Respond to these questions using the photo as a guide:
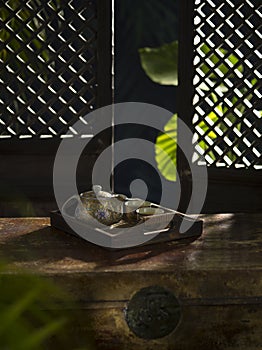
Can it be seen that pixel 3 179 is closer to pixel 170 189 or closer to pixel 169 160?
pixel 169 160

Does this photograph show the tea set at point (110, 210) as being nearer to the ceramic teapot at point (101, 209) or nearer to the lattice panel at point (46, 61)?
the ceramic teapot at point (101, 209)

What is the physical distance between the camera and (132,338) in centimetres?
209

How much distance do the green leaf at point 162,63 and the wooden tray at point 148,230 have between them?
76.8 inches

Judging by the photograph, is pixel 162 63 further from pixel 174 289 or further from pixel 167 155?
pixel 174 289

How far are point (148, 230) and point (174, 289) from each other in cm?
28

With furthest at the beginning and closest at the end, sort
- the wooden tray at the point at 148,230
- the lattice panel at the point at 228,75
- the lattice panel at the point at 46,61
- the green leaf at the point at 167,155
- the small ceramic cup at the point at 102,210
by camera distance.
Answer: the green leaf at the point at 167,155
the lattice panel at the point at 46,61
the lattice panel at the point at 228,75
the small ceramic cup at the point at 102,210
the wooden tray at the point at 148,230

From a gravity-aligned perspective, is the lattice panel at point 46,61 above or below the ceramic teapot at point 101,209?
above

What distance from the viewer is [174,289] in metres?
2.08

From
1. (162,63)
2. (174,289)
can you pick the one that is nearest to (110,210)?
(174,289)

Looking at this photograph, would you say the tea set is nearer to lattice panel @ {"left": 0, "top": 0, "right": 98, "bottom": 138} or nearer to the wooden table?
the wooden table

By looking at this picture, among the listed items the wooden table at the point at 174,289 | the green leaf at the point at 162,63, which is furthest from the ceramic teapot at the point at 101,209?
the green leaf at the point at 162,63

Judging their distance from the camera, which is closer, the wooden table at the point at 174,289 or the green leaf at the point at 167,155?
the wooden table at the point at 174,289

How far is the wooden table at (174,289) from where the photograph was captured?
205cm

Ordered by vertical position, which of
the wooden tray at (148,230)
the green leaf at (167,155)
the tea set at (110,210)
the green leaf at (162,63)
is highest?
the green leaf at (162,63)
